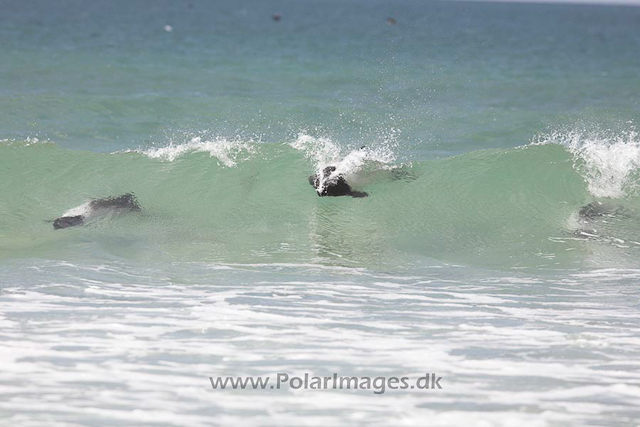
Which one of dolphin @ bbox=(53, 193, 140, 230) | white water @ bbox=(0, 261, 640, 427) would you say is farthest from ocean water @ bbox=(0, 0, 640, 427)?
dolphin @ bbox=(53, 193, 140, 230)

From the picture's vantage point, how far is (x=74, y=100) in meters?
16.1

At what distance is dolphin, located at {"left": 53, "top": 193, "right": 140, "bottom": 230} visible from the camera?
8.47 metres

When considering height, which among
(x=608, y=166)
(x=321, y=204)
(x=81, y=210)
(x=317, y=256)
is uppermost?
(x=608, y=166)

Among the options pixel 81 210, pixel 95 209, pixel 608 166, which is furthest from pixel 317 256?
pixel 608 166

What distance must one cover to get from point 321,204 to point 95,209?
2408 mm

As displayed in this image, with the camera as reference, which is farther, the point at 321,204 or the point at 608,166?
the point at 608,166

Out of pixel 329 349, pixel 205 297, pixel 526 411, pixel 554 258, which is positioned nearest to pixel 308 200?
pixel 554 258

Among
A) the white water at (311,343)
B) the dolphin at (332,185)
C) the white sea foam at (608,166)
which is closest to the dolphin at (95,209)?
the white water at (311,343)

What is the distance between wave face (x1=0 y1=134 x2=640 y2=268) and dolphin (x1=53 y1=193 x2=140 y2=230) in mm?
159

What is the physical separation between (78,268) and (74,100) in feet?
32.8

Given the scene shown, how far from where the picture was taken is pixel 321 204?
9641 mm

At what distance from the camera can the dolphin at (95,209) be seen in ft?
27.8

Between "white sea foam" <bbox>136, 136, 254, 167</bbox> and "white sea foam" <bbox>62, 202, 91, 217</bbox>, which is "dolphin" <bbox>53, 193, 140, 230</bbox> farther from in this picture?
"white sea foam" <bbox>136, 136, 254, 167</bbox>

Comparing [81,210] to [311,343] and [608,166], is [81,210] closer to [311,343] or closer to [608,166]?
[311,343]
